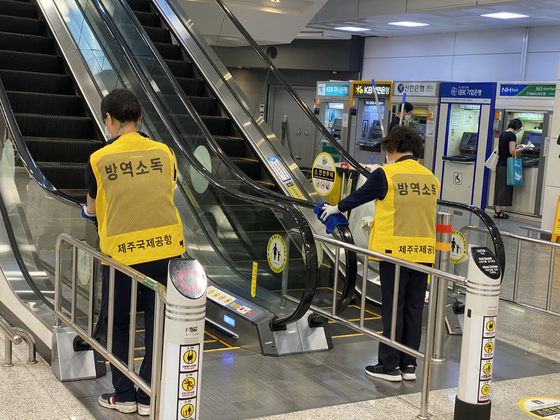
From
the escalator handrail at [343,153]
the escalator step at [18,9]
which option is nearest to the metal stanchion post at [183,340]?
the escalator handrail at [343,153]

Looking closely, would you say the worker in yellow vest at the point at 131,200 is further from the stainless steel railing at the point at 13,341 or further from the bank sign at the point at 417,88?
the bank sign at the point at 417,88

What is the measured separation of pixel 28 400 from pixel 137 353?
3.38ft

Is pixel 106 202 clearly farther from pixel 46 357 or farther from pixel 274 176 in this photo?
pixel 274 176

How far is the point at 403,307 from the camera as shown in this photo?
15.0 feet

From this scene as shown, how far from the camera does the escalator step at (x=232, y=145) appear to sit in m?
8.41

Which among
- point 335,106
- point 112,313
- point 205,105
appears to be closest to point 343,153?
point 205,105

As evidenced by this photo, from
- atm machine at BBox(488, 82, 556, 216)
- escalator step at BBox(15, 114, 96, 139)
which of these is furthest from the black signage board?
atm machine at BBox(488, 82, 556, 216)

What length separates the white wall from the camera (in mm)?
13773

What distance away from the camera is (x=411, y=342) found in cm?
460

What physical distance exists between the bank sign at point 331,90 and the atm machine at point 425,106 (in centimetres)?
160

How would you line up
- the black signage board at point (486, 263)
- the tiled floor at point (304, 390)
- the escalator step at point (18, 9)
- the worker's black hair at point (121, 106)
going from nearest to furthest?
the black signage board at point (486, 263) → the worker's black hair at point (121, 106) → the tiled floor at point (304, 390) → the escalator step at point (18, 9)

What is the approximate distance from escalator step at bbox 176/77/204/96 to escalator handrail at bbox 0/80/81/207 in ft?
10.5

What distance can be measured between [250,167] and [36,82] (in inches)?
110

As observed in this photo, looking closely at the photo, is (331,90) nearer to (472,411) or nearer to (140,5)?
(140,5)
